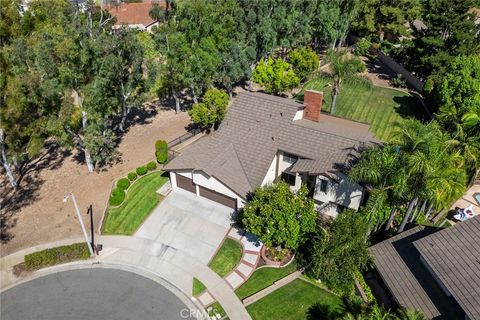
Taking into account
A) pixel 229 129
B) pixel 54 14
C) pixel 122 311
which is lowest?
pixel 122 311

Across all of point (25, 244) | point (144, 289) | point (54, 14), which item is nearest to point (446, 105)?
point (144, 289)

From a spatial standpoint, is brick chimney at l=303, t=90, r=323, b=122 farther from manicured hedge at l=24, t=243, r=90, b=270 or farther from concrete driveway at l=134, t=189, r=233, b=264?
manicured hedge at l=24, t=243, r=90, b=270

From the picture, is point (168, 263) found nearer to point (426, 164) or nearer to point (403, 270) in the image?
point (403, 270)

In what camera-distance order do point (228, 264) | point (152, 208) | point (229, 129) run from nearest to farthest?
1. point (228, 264)
2. point (152, 208)
3. point (229, 129)

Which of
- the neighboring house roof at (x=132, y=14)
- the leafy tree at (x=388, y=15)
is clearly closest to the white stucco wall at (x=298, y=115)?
the leafy tree at (x=388, y=15)

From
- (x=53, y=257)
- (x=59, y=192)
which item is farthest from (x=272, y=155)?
(x=59, y=192)

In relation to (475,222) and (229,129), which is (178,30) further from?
(475,222)
